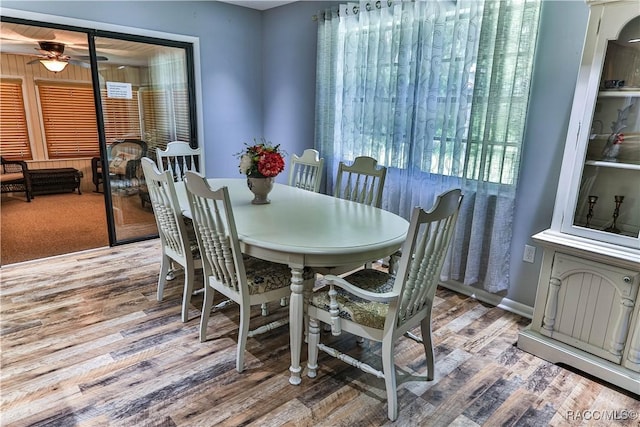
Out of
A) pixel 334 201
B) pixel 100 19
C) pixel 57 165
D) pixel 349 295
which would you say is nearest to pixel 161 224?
pixel 334 201

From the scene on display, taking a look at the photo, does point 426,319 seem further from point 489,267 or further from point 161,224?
point 161,224

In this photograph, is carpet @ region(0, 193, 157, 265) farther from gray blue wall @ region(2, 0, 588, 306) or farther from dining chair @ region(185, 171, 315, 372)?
dining chair @ region(185, 171, 315, 372)

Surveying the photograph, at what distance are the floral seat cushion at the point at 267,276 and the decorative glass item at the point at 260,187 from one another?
20.7 inches

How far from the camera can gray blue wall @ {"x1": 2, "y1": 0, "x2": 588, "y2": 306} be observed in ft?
8.06

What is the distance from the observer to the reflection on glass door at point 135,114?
380 cm

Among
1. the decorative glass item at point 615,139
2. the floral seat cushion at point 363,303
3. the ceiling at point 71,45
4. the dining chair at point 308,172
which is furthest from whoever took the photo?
the ceiling at point 71,45

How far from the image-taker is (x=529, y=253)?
8.93 feet

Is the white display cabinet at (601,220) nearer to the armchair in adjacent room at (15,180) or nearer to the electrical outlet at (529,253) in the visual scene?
the electrical outlet at (529,253)

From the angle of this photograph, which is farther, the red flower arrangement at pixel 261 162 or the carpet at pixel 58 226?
the carpet at pixel 58 226

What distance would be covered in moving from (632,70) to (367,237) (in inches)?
63.4

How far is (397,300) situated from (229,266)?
90 cm

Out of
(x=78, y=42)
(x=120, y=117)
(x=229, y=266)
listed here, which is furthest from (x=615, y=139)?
(x=78, y=42)

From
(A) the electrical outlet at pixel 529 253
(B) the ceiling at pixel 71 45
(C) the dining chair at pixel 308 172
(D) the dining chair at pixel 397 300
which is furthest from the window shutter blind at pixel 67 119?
(A) the electrical outlet at pixel 529 253

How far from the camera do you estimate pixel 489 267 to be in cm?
284
